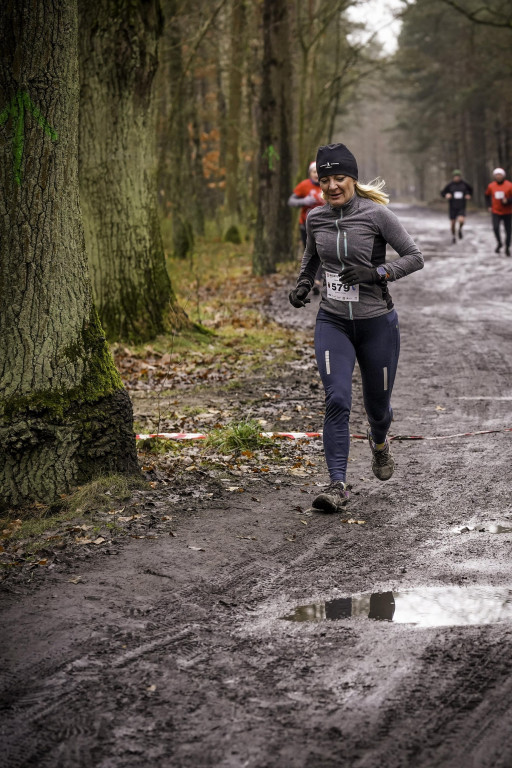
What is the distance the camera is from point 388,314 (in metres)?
6.50

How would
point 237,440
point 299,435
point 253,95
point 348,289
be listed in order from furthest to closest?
point 253,95, point 299,435, point 237,440, point 348,289

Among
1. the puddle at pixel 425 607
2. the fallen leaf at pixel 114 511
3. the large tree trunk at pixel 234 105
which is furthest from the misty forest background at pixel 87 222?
the large tree trunk at pixel 234 105

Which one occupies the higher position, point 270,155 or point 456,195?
point 270,155

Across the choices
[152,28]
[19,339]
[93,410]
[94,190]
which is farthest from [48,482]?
[152,28]

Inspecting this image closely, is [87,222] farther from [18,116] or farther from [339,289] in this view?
[339,289]

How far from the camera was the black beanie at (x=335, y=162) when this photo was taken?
6.24 m

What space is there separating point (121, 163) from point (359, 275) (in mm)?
6749

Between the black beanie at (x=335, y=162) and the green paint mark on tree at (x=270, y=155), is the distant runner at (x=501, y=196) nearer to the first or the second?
the green paint mark on tree at (x=270, y=155)

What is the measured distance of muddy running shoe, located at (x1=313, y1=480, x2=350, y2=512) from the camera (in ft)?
20.9

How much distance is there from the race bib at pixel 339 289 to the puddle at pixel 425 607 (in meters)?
2.22

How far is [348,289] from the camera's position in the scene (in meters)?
6.36

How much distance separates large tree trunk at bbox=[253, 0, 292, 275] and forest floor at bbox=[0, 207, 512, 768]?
14.7 m

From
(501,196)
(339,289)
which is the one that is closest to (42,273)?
(339,289)

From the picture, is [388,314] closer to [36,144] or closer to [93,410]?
[93,410]
